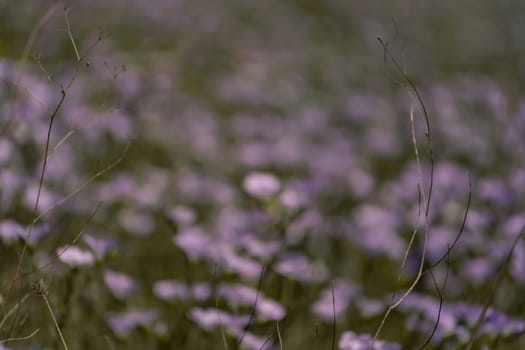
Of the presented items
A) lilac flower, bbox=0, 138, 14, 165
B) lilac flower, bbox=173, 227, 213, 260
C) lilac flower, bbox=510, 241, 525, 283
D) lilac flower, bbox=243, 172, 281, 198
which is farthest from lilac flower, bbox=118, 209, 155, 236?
lilac flower, bbox=510, 241, 525, 283

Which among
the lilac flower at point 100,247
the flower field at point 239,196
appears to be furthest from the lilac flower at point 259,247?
the lilac flower at point 100,247

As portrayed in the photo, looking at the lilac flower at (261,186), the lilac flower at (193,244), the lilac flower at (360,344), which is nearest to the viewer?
the lilac flower at (360,344)

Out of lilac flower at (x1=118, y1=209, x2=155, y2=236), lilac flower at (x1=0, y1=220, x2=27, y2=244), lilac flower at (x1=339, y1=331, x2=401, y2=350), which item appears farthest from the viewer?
lilac flower at (x1=118, y1=209, x2=155, y2=236)

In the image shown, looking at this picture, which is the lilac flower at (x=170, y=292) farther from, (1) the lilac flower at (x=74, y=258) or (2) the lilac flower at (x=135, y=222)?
(2) the lilac flower at (x=135, y=222)

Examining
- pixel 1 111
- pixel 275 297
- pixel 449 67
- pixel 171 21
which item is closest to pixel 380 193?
pixel 275 297

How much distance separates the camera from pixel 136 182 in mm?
3604

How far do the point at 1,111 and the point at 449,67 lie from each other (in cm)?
746

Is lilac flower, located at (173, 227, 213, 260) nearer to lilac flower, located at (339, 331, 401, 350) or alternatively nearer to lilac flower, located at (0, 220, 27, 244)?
lilac flower, located at (0, 220, 27, 244)

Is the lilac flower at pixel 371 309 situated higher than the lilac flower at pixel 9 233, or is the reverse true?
the lilac flower at pixel 9 233

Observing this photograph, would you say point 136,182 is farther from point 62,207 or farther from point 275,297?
point 275,297

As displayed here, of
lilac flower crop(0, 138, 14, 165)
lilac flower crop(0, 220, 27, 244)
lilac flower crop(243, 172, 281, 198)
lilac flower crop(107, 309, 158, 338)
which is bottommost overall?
lilac flower crop(107, 309, 158, 338)

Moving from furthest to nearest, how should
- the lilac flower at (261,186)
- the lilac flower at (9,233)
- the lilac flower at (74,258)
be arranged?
1. the lilac flower at (261,186)
2. the lilac flower at (9,233)
3. the lilac flower at (74,258)

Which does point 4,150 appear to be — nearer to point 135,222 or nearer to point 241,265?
point 135,222

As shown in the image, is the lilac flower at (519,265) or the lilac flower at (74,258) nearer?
the lilac flower at (74,258)
